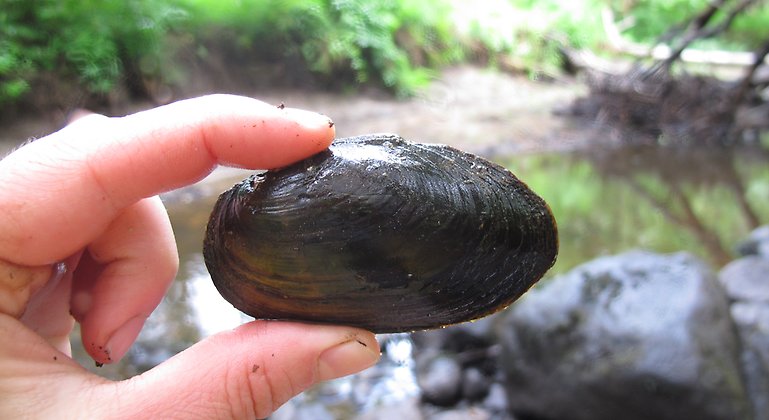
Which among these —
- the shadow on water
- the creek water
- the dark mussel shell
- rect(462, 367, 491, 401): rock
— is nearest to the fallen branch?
the creek water

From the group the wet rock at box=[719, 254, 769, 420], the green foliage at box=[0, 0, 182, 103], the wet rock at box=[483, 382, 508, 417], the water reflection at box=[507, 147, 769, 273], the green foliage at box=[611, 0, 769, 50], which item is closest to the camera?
the wet rock at box=[719, 254, 769, 420]

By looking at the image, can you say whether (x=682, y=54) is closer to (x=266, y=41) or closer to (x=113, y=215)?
(x=266, y=41)

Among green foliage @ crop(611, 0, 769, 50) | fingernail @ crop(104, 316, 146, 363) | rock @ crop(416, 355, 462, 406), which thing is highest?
green foliage @ crop(611, 0, 769, 50)

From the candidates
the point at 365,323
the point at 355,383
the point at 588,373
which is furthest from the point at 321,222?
the point at 355,383

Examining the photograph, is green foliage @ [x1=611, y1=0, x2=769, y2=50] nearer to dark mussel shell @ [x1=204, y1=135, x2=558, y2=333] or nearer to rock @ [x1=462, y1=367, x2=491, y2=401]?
rock @ [x1=462, y1=367, x2=491, y2=401]

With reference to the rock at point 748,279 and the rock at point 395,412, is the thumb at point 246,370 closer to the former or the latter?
the rock at point 395,412

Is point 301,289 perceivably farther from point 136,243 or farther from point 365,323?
point 136,243
